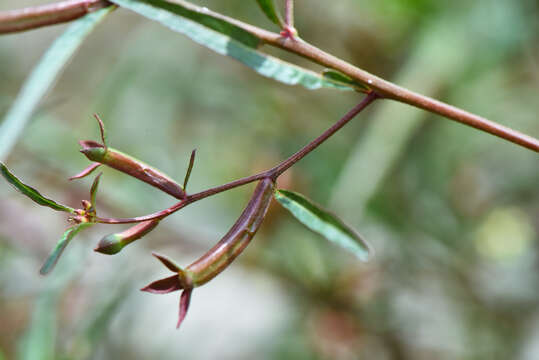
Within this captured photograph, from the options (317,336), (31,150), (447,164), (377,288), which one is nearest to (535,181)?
(447,164)

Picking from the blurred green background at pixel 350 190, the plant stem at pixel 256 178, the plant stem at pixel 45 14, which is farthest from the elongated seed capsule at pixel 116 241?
the blurred green background at pixel 350 190

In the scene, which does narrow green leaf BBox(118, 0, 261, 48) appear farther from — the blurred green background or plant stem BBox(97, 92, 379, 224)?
the blurred green background

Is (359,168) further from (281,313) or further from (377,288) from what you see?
(281,313)

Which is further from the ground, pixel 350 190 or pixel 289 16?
pixel 289 16

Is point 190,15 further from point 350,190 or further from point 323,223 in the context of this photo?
point 350,190

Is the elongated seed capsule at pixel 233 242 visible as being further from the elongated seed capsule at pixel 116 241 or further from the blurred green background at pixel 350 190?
the blurred green background at pixel 350 190

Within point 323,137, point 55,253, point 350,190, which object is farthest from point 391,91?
point 350,190

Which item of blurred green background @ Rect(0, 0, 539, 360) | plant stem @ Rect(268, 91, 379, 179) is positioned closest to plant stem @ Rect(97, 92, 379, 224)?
plant stem @ Rect(268, 91, 379, 179)
